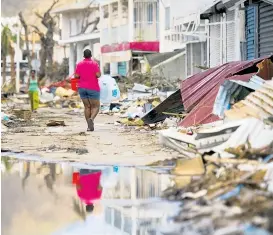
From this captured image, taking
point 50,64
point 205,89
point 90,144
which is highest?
point 205,89

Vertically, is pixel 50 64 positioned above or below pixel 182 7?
below

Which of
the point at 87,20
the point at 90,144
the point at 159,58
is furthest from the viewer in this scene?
the point at 87,20

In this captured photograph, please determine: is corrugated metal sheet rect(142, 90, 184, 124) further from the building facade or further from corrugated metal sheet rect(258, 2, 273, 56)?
corrugated metal sheet rect(258, 2, 273, 56)

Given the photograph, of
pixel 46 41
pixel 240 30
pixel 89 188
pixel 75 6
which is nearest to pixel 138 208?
pixel 89 188

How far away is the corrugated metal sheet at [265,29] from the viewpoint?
20.4 metres

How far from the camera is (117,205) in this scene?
26.0ft

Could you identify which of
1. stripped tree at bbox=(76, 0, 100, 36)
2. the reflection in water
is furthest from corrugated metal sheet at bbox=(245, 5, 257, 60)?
stripped tree at bbox=(76, 0, 100, 36)

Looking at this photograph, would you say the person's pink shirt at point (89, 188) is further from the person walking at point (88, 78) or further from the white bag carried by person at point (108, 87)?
the white bag carried by person at point (108, 87)

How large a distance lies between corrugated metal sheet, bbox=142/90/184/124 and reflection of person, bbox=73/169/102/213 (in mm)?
7709

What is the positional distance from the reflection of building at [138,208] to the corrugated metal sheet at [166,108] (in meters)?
7.86

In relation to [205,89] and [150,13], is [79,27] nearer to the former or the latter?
[150,13]

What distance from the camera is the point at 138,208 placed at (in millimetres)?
7691

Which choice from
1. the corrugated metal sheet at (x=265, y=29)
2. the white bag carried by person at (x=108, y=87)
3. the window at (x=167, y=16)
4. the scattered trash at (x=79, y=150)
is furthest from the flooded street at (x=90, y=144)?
the window at (x=167, y=16)

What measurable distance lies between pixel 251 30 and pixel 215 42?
5663 millimetres
